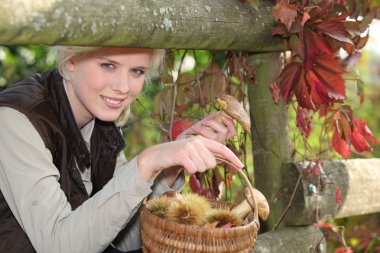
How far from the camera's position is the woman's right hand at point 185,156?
3.93 ft

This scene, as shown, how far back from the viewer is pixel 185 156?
120 cm

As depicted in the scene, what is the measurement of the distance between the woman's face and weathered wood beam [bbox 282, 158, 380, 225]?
633 millimetres

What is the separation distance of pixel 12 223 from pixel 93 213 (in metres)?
0.31

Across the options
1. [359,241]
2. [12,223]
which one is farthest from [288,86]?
[359,241]

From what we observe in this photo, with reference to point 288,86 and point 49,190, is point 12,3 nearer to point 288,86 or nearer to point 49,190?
point 49,190

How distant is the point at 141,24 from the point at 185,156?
1.01 ft

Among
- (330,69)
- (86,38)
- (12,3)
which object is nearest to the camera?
(12,3)

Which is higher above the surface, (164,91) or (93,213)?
(164,91)

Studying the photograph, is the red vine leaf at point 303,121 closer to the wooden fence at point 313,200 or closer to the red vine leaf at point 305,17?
the wooden fence at point 313,200

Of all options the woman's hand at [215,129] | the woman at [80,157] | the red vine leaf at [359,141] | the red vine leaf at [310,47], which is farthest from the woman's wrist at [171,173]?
the red vine leaf at [359,141]

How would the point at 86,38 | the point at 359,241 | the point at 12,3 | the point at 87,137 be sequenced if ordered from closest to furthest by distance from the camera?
1. the point at 12,3
2. the point at 86,38
3. the point at 87,137
4. the point at 359,241

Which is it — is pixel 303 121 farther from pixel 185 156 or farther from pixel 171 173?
pixel 185 156

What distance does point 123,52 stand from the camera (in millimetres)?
1505

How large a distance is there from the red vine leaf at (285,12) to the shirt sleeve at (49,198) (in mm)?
595
